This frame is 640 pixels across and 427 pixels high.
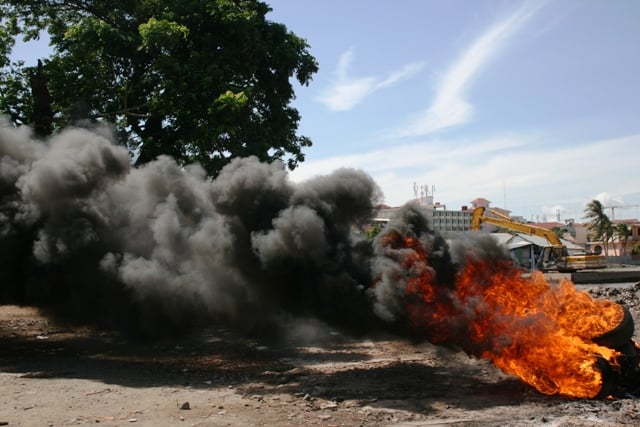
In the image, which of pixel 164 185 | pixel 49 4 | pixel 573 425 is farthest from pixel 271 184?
pixel 49 4

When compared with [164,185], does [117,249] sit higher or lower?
lower

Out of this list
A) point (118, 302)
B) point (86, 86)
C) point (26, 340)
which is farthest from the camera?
point (86, 86)

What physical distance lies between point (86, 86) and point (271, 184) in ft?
38.6

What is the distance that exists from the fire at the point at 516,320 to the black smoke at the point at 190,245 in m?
0.42

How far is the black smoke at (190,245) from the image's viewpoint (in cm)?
1115

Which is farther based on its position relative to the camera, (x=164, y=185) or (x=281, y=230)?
(x=164, y=185)

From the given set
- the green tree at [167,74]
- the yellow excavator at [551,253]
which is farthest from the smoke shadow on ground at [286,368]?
the yellow excavator at [551,253]

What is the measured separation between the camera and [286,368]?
12625 mm

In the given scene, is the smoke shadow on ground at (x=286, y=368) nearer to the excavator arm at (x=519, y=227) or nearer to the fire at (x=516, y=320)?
the fire at (x=516, y=320)

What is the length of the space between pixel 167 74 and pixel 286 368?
1156 cm

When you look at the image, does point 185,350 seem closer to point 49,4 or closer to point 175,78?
point 175,78

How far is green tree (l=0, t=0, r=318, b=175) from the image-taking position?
750 inches

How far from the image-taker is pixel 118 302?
43.9 ft

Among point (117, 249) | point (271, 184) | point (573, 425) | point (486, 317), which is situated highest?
point (271, 184)
